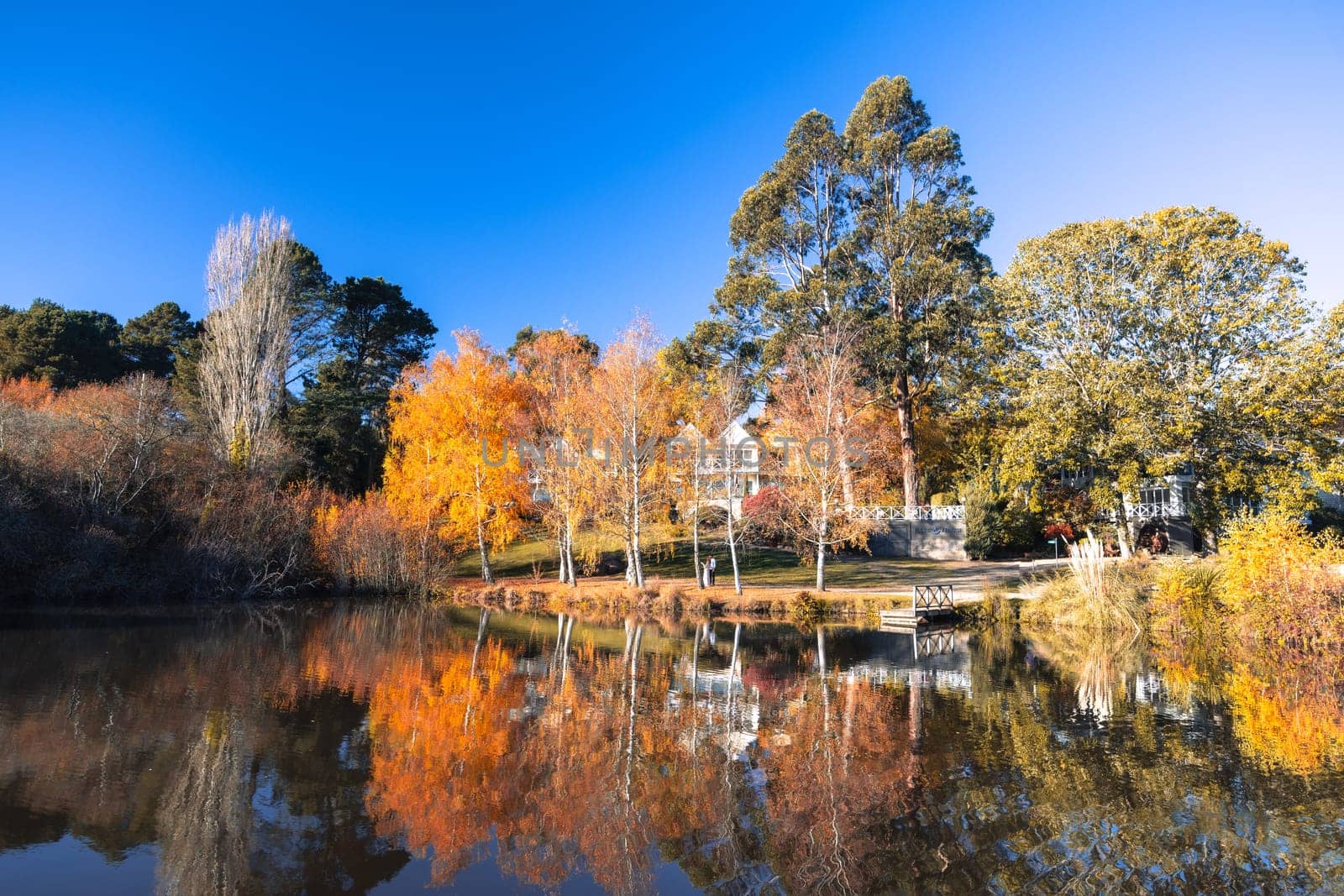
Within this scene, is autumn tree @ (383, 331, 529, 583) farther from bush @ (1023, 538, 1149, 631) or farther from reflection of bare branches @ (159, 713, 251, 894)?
reflection of bare branches @ (159, 713, 251, 894)

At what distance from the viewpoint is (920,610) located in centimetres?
2234

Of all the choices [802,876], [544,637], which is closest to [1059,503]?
[544,637]

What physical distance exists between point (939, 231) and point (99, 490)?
31.8 m

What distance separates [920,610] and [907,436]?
1466 centimetres

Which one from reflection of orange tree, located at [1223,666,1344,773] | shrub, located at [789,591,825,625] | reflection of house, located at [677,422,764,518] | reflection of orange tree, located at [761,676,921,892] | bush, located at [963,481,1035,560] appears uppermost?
reflection of house, located at [677,422,764,518]

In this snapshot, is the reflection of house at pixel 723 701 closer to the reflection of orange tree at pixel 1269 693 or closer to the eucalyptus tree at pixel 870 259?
the reflection of orange tree at pixel 1269 693

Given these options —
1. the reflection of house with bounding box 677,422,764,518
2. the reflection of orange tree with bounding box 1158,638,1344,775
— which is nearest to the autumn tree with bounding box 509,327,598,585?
the reflection of house with bounding box 677,422,764,518

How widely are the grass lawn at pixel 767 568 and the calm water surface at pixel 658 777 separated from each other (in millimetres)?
12799

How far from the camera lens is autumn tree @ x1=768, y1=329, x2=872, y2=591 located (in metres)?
25.9

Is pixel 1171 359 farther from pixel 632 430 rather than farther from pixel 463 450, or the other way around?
pixel 463 450

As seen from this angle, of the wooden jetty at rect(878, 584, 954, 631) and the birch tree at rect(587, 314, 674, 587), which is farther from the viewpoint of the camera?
the birch tree at rect(587, 314, 674, 587)

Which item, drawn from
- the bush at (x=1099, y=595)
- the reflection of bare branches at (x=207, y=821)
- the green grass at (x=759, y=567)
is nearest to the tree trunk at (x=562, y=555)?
the green grass at (x=759, y=567)

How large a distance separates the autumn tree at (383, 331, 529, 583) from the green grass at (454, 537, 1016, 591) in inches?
137

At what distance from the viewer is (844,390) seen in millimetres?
27875
